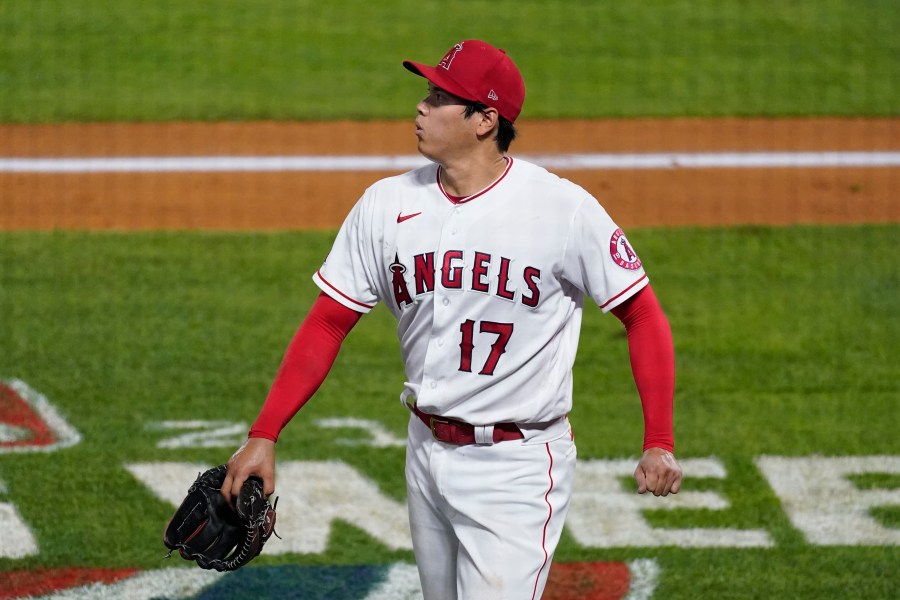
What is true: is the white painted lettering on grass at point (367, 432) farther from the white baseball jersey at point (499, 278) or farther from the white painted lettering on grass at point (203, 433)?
the white baseball jersey at point (499, 278)

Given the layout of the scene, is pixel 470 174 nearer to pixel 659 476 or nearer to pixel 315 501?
pixel 659 476

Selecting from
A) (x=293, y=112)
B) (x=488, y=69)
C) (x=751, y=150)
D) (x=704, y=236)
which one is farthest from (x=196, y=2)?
(x=488, y=69)

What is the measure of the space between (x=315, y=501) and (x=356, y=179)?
4.48 metres

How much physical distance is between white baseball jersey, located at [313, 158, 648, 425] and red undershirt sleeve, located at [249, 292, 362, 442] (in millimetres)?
203

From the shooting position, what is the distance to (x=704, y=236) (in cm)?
884

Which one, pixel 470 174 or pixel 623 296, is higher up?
pixel 470 174

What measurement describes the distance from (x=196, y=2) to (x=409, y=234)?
10.6 metres

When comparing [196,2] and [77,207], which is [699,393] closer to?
[77,207]

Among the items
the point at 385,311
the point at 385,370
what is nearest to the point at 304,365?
the point at 385,370

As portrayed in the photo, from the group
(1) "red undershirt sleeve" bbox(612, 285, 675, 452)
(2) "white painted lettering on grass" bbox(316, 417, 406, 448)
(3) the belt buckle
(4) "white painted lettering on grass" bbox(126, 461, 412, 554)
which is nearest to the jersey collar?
(1) "red undershirt sleeve" bbox(612, 285, 675, 452)

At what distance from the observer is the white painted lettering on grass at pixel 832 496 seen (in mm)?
5508

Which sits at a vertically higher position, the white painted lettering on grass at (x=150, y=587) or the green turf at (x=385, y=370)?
the green turf at (x=385, y=370)

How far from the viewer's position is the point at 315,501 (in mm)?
5746

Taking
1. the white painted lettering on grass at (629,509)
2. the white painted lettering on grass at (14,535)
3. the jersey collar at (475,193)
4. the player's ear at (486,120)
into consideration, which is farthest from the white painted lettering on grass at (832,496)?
the white painted lettering on grass at (14,535)
